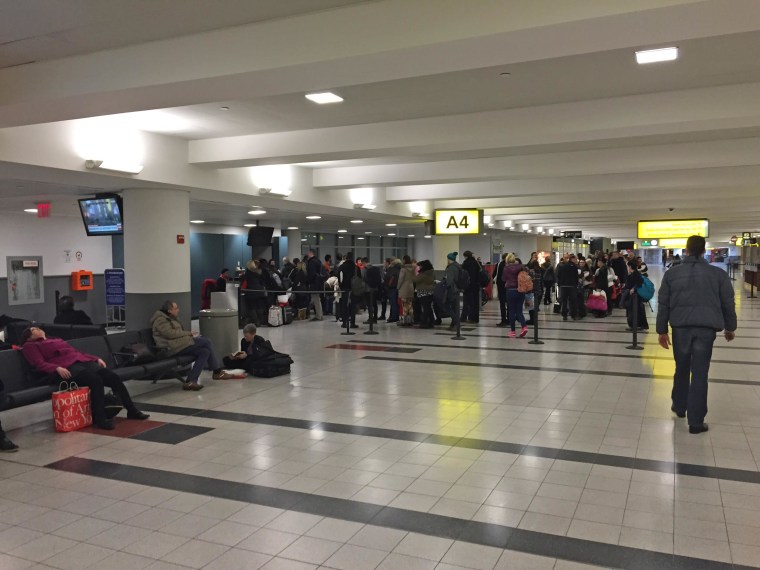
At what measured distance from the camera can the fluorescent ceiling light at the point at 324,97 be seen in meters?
7.39

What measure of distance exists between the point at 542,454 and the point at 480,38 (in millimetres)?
3577

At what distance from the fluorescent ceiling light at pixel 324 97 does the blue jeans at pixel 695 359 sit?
4.72 meters

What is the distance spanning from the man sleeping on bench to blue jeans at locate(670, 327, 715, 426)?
558 cm

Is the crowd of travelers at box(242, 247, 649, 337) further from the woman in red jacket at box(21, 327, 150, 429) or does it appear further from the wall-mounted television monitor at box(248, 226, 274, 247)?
the woman in red jacket at box(21, 327, 150, 429)

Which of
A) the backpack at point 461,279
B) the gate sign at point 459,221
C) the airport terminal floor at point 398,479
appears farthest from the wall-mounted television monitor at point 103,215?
the gate sign at point 459,221

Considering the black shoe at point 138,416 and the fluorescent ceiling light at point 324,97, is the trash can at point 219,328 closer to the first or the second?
the black shoe at point 138,416

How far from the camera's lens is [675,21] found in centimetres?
408

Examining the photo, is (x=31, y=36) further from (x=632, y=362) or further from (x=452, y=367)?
(x=632, y=362)

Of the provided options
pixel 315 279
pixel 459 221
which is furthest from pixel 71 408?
pixel 459 221

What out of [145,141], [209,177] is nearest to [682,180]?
[209,177]

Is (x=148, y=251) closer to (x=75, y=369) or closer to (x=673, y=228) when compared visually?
(x=75, y=369)

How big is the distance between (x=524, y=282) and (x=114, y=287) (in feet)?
33.8

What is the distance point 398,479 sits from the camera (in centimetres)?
495

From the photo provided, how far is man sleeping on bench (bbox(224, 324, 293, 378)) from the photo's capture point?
9.29 m
